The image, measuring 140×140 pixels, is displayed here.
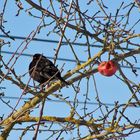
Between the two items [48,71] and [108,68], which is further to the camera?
[48,71]

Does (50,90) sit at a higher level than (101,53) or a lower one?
lower

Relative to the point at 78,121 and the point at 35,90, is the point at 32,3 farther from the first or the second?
the point at 78,121

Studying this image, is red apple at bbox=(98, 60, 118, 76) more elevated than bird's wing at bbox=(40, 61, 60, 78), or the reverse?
bird's wing at bbox=(40, 61, 60, 78)

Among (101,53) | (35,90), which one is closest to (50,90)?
(35,90)

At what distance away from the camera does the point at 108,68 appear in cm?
185

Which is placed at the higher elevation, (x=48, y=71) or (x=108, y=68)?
(x=48, y=71)

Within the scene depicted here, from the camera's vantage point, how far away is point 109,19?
6.82 ft

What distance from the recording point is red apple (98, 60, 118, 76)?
1842 millimetres

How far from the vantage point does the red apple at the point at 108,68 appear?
6.04ft

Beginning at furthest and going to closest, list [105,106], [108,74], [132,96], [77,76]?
[105,106] → [77,76] → [132,96] → [108,74]

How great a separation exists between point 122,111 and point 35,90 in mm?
350

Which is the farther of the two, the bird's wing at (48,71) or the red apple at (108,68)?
the bird's wing at (48,71)

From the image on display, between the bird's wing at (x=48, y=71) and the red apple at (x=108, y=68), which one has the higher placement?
the bird's wing at (x=48, y=71)

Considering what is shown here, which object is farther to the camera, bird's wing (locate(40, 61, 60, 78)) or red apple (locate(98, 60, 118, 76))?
bird's wing (locate(40, 61, 60, 78))
